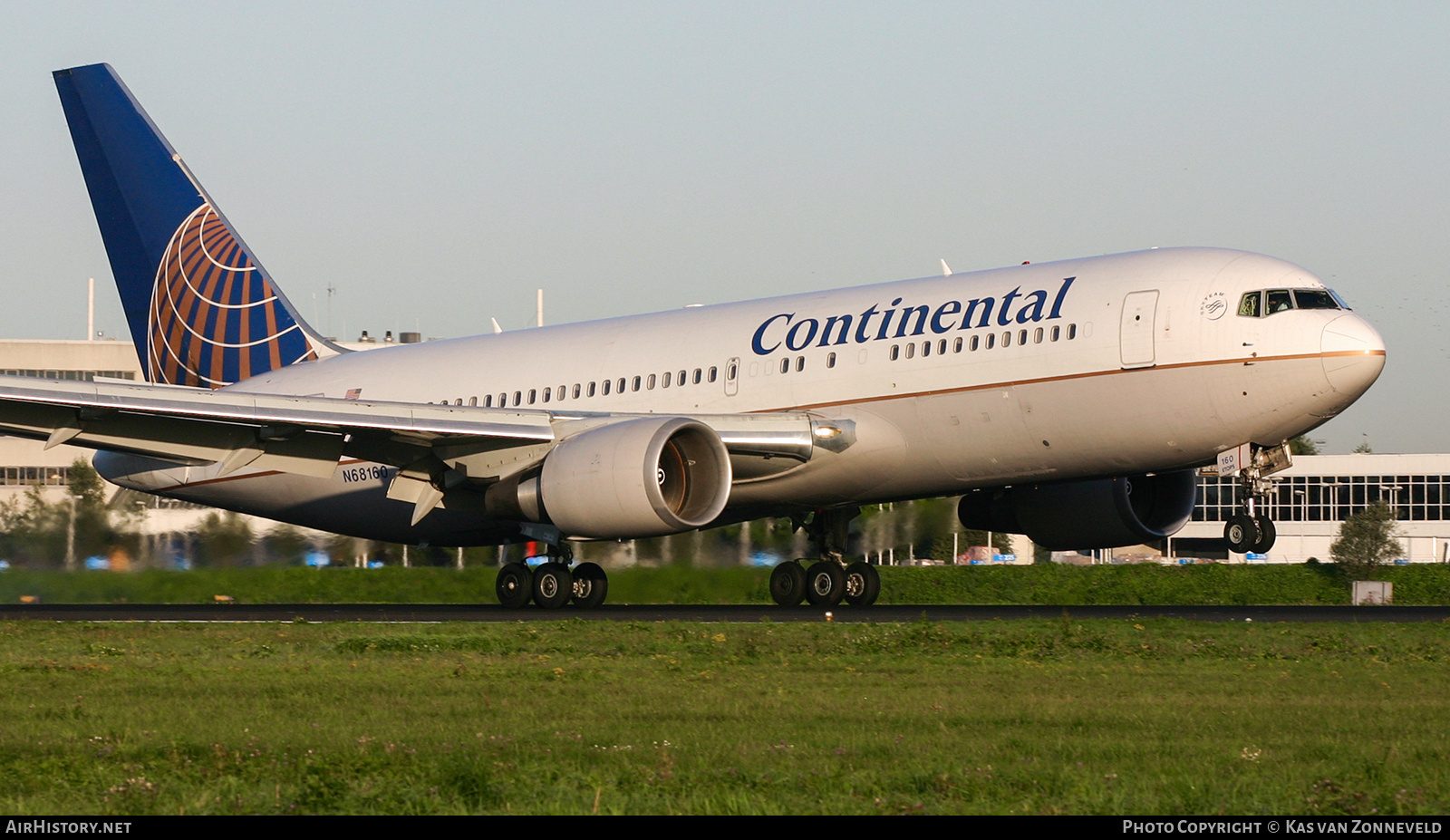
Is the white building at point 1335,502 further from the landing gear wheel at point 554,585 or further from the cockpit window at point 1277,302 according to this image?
the cockpit window at point 1277,302

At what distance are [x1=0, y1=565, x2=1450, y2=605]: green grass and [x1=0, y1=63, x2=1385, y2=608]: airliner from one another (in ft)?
5.39

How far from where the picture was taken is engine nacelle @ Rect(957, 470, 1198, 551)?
Result: 1027 inches

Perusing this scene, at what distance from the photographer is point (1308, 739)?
10.0 meters

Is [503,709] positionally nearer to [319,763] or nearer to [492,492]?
[319,763]

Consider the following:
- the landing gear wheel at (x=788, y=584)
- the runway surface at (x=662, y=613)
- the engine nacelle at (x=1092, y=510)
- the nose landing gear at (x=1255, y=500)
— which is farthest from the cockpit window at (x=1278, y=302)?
the landing gear wheel at (x=788, y=584)

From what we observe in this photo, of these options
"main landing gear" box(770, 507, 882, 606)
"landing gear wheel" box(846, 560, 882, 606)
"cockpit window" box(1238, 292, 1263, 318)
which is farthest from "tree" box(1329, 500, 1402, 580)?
"cockpit window" box(1238, 292, 1263, 318)

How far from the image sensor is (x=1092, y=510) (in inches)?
1029

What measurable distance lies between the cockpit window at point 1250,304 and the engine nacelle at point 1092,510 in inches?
197

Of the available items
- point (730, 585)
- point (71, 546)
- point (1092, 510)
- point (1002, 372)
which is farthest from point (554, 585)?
point (71, 546)

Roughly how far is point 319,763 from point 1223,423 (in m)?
15.3

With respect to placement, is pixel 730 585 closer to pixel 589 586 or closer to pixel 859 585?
pixel 859 585

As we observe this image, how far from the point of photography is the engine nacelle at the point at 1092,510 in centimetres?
2609

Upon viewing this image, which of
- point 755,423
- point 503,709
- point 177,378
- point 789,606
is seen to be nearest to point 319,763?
point 503,709

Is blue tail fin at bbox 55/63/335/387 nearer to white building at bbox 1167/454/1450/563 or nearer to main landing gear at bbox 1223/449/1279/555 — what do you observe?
main landing gear at bbox 1223/449/1279/555
